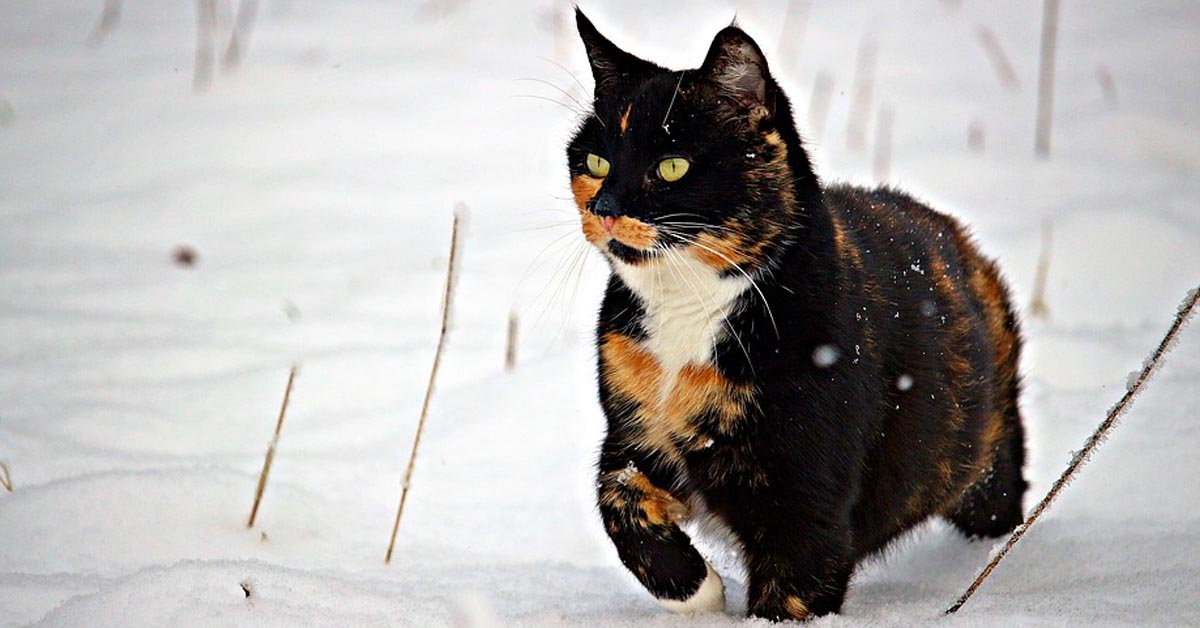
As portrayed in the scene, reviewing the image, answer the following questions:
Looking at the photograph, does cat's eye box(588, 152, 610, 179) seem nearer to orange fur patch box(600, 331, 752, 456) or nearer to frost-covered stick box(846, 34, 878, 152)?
orange fur patch box(600, 331, 752, 456)

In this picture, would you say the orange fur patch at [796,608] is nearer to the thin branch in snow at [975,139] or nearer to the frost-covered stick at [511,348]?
the frost-covered stick at [511,348]

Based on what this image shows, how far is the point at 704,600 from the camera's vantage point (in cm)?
236

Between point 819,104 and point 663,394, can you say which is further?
point 819,104

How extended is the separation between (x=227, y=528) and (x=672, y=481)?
1.10 m

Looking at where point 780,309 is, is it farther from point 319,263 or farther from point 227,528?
point 319,263

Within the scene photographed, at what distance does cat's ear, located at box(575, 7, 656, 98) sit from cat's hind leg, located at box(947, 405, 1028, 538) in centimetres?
Answer: 124

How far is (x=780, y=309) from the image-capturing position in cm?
229

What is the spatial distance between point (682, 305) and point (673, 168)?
26 cm

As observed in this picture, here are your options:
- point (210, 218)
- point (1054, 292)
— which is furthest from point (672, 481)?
point (210, 218)

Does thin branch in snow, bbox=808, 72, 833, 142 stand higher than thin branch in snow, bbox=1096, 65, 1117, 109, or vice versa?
thin branch in snow, bbox=1096, 65, 1117, 109

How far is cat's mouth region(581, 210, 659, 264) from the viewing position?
2.26 meters

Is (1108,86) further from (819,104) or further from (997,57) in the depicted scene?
(819,104)

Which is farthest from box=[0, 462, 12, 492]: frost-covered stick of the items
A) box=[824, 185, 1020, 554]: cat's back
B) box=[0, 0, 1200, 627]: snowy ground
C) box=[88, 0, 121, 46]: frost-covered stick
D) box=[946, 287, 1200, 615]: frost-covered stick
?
box=[88, 0, 121, 46]: frost-covered stick

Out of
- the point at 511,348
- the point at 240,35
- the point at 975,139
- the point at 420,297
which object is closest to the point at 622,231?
the point at 511,348
